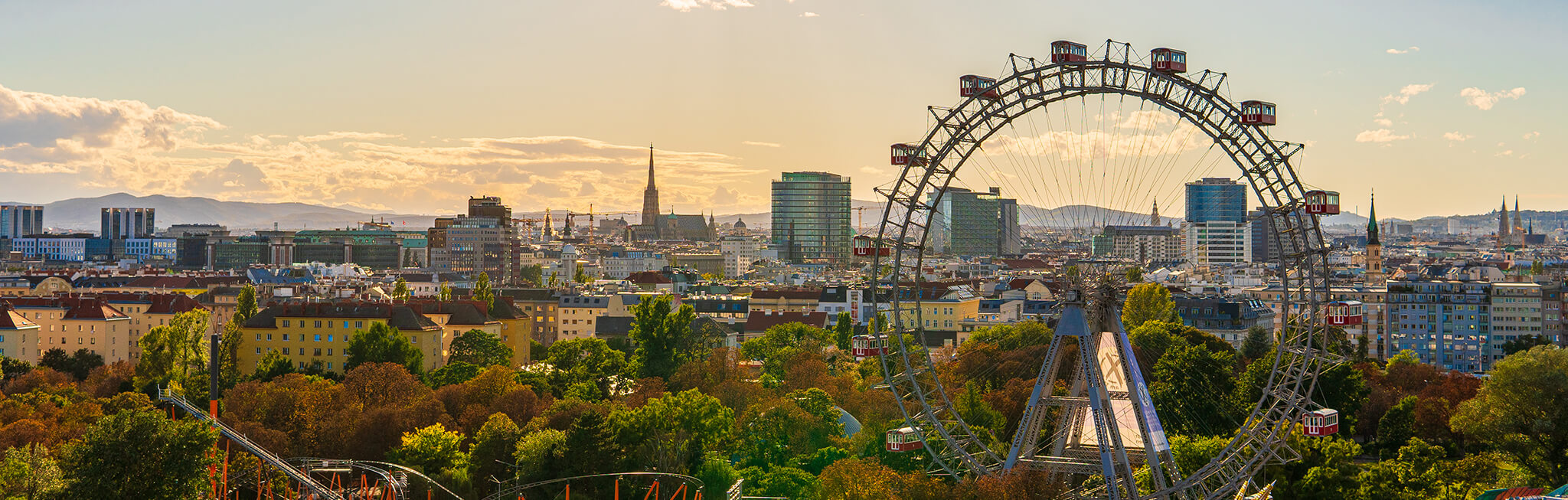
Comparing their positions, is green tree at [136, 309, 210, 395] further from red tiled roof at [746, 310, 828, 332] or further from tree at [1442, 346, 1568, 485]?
tree at [1442, 346, 1568, 485]

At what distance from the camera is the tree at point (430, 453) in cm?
6312

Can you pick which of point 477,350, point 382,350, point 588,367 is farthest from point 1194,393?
point 477,350

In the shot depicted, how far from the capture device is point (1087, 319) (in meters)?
49.9

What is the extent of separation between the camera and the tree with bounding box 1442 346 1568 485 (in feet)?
190

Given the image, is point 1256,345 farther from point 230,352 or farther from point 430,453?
point 230,352

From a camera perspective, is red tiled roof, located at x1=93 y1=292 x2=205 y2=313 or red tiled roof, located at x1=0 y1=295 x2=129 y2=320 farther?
red tiled roof, located at x1=93 y1=292 x2=205 y2=313

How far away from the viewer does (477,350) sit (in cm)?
10531

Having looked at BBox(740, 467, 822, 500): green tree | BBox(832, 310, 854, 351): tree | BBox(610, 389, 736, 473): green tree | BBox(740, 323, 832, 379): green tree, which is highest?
BBox(832, 310, 854, 351): tree

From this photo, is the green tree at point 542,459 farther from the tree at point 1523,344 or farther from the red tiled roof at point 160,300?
the tree at point 1523,344

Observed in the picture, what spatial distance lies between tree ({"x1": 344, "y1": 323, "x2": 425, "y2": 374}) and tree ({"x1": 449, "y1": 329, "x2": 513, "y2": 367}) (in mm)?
6061

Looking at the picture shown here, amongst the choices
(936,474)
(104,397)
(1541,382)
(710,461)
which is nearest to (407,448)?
(710,461)

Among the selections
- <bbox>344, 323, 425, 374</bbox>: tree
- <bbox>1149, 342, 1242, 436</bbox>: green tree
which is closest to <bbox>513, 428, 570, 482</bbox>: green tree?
<bbox>1149, 342, 1242, 436</bbox>: green tree

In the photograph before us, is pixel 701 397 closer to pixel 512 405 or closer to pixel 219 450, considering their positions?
pixel 512 405

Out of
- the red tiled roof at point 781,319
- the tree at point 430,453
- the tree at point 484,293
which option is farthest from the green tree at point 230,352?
the red tiled roof at point 781,319
